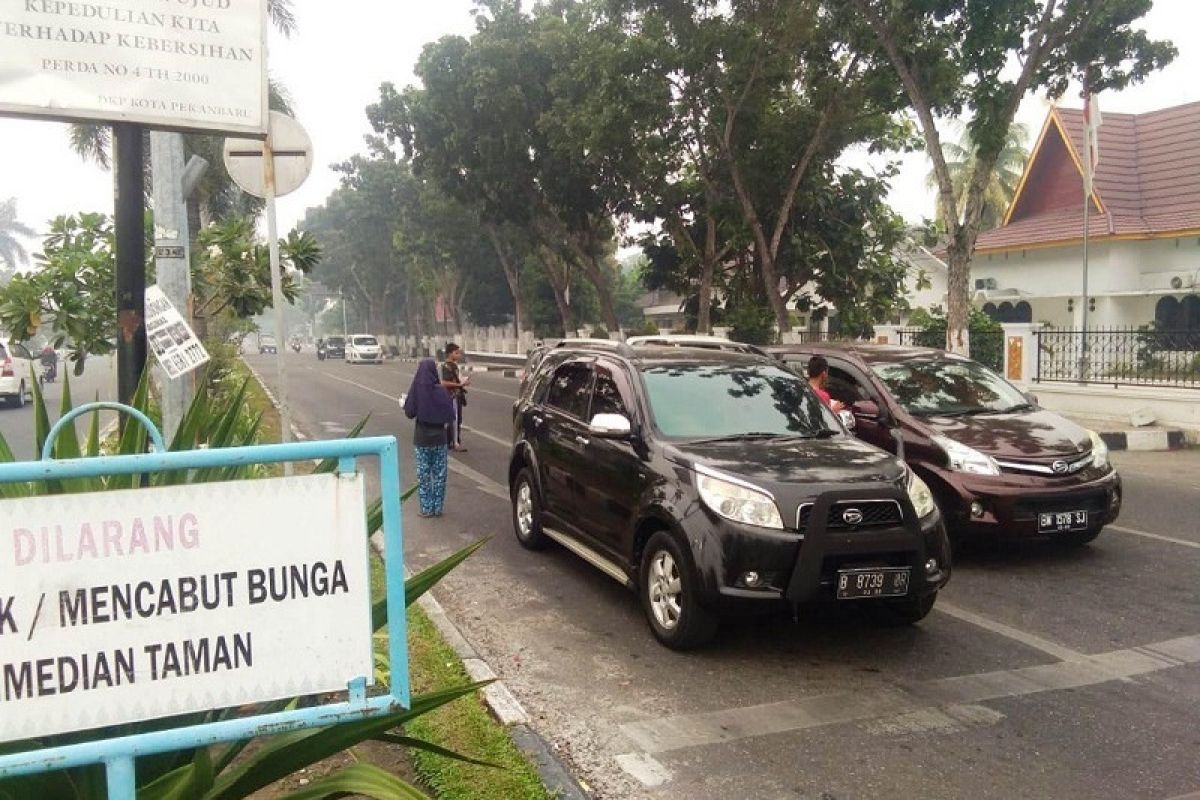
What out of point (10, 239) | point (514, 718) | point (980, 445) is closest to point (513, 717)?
point (514, 718)

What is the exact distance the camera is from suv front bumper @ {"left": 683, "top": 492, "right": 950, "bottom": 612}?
4.79 m

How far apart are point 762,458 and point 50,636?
12.6 feet

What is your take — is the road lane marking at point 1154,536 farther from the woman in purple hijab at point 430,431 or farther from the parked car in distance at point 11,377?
the parked car in distance at point 11,377

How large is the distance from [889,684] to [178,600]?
366cm

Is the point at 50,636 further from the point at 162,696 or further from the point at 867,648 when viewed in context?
the point at 867,648

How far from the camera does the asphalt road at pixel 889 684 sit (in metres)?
3.82

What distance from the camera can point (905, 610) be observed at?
5.55 metres

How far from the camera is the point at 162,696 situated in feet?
7.66

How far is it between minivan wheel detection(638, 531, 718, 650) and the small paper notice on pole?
2853 millimetres

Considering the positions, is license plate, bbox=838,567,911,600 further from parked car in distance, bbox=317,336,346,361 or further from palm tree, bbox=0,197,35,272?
palm tree, bbox=0,197,35,272

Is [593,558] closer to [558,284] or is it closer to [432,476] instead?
[432,476]

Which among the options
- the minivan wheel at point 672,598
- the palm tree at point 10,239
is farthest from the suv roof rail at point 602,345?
the palm tree at point 10,239

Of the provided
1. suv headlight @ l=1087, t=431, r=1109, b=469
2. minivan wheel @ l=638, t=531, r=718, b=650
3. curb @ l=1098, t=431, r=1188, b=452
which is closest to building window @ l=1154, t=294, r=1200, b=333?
curb @ l=1098, t=431, r=1188, b=452

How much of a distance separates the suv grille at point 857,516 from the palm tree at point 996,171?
1385 inches
